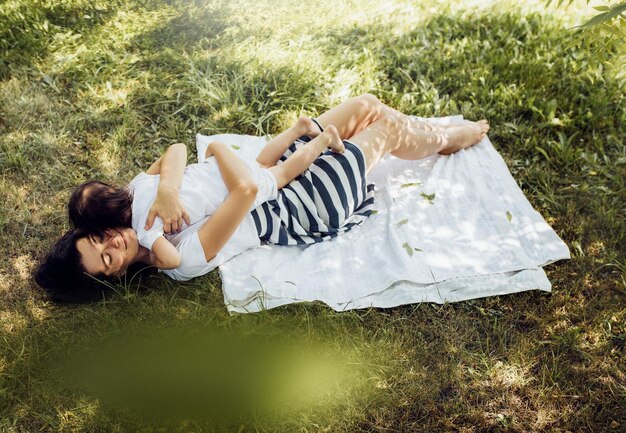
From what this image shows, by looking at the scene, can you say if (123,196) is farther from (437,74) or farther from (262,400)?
(437,74)

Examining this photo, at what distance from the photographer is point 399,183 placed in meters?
4.02

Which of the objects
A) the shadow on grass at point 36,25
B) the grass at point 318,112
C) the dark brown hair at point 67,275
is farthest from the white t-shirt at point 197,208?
the shadow on grass at point 36,25

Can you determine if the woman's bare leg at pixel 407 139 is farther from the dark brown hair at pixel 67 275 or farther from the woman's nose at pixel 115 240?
the dark brown hair at pixel 67 275

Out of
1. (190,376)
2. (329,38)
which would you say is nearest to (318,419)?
(190,376)

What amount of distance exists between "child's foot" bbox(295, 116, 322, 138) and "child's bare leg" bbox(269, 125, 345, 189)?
190mm

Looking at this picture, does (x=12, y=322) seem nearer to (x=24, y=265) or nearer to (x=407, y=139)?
(x=24, y=265)

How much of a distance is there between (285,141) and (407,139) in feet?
2.83

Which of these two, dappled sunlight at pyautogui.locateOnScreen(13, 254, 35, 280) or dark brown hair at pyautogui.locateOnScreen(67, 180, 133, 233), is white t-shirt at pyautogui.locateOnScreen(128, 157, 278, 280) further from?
dappled sunlight at pyautogui.locateOnScreen(13, 254, 35, 280)

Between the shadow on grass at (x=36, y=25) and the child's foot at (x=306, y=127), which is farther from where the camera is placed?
the shadow on grass at (x=36, y=25)

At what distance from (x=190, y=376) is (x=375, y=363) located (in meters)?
1.01

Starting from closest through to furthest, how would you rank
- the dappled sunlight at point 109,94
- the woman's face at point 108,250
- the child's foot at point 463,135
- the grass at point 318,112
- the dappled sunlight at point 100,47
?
the grass at point 318,112 → the woman's face at point 108,250 → the child's foot at point 463,135 → the dappled sunlight at point 109,94 → the dappled sunlight at point 100,47

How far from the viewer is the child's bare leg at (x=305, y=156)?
3443 mm

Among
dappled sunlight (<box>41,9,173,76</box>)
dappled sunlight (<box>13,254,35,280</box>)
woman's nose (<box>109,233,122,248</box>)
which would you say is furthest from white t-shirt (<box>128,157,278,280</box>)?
dappled sunlight (<box>41,9,173,76</box>)

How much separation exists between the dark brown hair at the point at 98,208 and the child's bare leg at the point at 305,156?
36.6 inches
